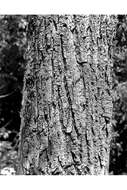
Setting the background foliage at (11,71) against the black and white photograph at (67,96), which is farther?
the background foliage at (11,71)

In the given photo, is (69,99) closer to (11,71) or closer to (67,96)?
(67,96)

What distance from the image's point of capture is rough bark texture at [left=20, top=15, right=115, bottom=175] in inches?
42.3

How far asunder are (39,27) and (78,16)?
13cm

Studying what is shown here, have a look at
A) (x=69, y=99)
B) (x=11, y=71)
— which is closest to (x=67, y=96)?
(x=69, y=99)

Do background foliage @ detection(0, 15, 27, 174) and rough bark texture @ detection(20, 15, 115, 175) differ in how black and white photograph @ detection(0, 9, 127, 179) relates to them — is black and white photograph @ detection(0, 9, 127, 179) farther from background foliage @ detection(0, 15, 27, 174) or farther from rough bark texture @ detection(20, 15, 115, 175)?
background foliage @ detection(0, 15, 27, 174)

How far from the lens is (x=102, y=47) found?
44.1 inches

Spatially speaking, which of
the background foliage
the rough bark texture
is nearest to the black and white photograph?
the rough bark texture

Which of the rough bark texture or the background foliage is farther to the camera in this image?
the background foliage

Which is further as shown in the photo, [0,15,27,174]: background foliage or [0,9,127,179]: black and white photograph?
[0,15,27,174]: background foliage

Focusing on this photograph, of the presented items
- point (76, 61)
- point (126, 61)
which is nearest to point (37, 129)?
point (76, 61)

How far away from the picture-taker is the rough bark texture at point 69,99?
1.07 metres

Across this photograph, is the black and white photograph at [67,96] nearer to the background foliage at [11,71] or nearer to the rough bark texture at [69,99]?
the rough bark texture at [69,99]

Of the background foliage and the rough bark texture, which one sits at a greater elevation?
the background foliage

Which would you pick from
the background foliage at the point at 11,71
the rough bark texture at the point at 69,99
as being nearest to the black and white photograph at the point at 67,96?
the rough bark texture at the point at 69,99
